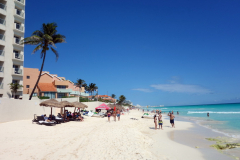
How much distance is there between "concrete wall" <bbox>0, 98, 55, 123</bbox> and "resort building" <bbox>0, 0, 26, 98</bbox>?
873 centimetres

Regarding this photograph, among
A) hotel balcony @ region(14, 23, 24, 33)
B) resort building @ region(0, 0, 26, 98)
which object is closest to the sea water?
resort building @ region(0, 0, 26, 98)

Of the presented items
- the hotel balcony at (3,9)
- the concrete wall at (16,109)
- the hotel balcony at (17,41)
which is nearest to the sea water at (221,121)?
the concrete wall at (16,109)

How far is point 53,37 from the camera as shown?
2561 centimetres

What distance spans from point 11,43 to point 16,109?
1417 centimetres

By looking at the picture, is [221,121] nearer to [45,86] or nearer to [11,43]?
[11,43]

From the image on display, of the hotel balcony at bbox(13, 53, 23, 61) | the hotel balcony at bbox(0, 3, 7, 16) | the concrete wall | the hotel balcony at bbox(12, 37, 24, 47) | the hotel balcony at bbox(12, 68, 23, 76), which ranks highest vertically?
the hotel balcony at bbox(0, 3, 7, 16)

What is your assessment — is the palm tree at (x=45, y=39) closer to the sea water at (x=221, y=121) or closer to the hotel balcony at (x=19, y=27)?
the hotel balcony at (x=19, y=27)

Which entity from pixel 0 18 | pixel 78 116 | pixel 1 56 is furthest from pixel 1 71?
pixel 78 116

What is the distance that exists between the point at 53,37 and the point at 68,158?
22131mm

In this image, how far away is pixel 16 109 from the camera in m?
16.5

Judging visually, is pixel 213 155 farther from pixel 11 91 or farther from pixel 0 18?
pixel 0 18

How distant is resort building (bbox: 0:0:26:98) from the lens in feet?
82.0

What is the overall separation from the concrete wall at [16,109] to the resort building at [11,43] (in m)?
8.73

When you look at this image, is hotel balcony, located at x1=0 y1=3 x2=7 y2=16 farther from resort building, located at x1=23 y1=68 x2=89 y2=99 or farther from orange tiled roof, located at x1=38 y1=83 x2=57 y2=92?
orange tiled roof, located at x1=38 y1=83 x2=57 y2=92
